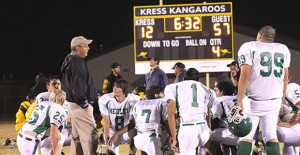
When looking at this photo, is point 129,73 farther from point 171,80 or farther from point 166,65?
point 166,65

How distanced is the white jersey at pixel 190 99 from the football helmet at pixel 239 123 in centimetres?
102

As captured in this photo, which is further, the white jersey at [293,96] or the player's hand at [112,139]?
the player's hand at [112,139]

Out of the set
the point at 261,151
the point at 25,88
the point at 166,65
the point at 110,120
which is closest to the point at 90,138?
the point at 110,120

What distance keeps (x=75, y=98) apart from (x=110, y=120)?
178cm

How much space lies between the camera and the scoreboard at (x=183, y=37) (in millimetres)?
17031

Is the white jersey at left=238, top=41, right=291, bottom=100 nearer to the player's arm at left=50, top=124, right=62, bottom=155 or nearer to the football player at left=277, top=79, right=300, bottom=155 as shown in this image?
the football player at left=277, top=79, right=300, bottom=155

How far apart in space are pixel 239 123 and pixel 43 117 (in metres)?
2.83

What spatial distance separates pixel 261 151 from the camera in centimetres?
900

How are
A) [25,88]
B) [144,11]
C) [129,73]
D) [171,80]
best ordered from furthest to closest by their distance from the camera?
[25,88], [129,73], [171,80], [144,11]

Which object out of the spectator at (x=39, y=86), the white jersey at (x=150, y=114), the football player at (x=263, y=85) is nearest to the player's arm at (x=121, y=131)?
the white jersey at (x=150, y=114)

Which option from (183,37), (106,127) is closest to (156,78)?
(106,127)

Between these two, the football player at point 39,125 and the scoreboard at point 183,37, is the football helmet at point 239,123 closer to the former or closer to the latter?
the football player at point 39,125

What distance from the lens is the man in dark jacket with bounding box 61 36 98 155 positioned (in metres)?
7.23

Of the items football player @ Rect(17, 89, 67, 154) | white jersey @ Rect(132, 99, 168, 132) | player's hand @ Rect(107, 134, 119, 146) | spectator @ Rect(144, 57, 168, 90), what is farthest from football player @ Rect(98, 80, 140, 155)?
spectator @ Rect(144, 57, 168, 90)
